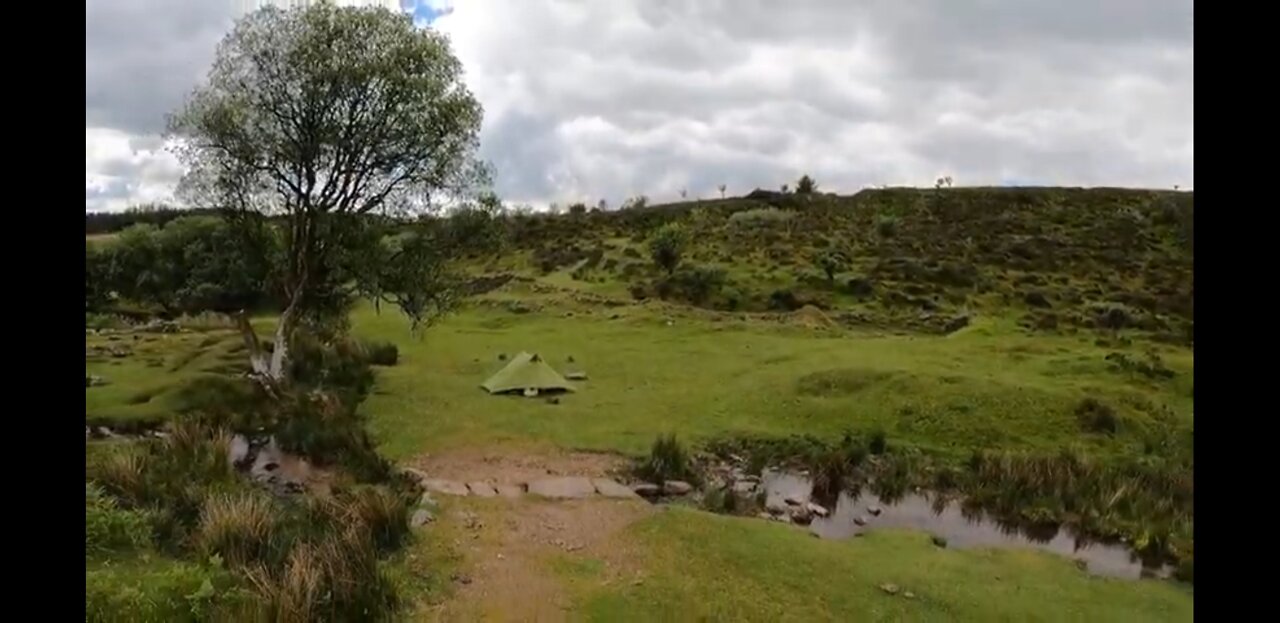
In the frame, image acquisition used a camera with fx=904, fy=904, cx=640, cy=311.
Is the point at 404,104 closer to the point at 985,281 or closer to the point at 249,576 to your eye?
the point at 249,576

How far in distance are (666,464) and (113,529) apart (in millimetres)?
7436

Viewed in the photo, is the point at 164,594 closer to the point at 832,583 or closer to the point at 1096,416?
the point at 832,583

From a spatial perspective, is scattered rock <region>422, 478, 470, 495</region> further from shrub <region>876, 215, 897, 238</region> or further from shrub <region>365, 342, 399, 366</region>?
shrub <region>876, 215, 897, 238</region>

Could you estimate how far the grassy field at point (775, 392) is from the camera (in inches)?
632

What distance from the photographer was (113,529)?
8.73 metres

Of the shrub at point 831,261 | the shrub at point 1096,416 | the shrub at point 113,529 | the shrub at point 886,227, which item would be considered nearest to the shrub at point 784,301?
the shrub at point 831,261

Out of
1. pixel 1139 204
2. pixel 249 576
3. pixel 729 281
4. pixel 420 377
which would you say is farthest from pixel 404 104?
pixel 1139 204

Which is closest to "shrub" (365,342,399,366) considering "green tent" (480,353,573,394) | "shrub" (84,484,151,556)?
"green tent" (480,353,573,394)

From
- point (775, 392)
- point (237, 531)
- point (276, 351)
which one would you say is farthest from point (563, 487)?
point (276, 351)
